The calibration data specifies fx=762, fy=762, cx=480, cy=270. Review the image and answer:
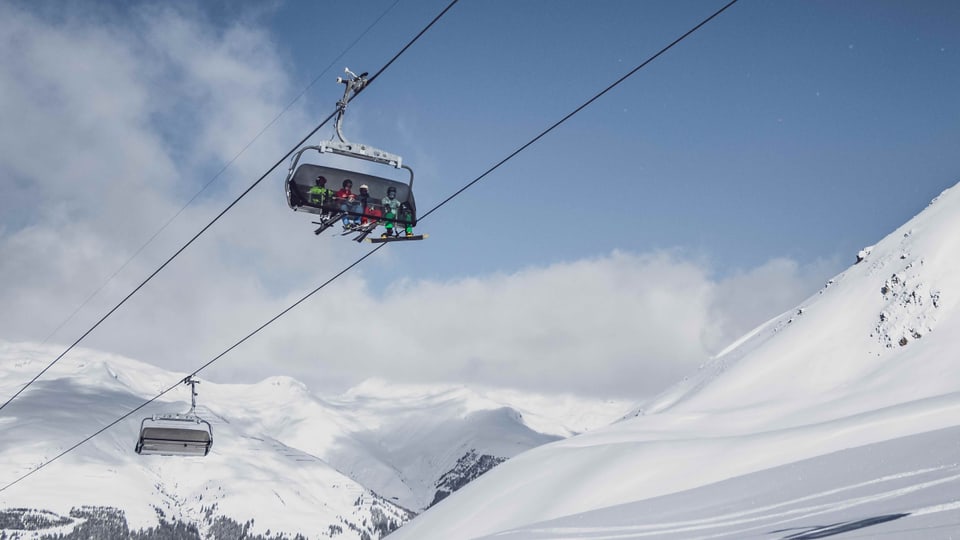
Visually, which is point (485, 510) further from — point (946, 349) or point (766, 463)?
point (946, 349)

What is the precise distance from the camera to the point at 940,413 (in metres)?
25.1

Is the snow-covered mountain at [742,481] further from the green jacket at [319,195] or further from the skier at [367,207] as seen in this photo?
the green jacket at [319,195]

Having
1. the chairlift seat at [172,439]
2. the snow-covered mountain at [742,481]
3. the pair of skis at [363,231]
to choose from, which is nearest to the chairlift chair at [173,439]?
the chairlift seat at [172,439]

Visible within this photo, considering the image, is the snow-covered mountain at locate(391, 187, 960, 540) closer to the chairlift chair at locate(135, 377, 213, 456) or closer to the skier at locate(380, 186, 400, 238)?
the chairlift chair at locate(135, 377, 213, 456)

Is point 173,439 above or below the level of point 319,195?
below

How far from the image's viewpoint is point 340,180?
19641 mm

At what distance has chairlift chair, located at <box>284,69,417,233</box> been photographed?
55.7 feet

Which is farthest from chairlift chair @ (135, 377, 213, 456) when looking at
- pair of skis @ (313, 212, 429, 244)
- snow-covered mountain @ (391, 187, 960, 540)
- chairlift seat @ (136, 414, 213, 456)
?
pair of skis @ (313, 212, 429, 244)

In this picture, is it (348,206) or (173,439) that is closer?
(348,206)

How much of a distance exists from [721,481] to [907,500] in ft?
41.0

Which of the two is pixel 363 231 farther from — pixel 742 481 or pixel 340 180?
pixel 742 481

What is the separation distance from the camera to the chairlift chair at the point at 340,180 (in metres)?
17.0

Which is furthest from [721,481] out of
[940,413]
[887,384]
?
[887,384]

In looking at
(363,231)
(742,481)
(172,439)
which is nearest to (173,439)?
(172,439)
